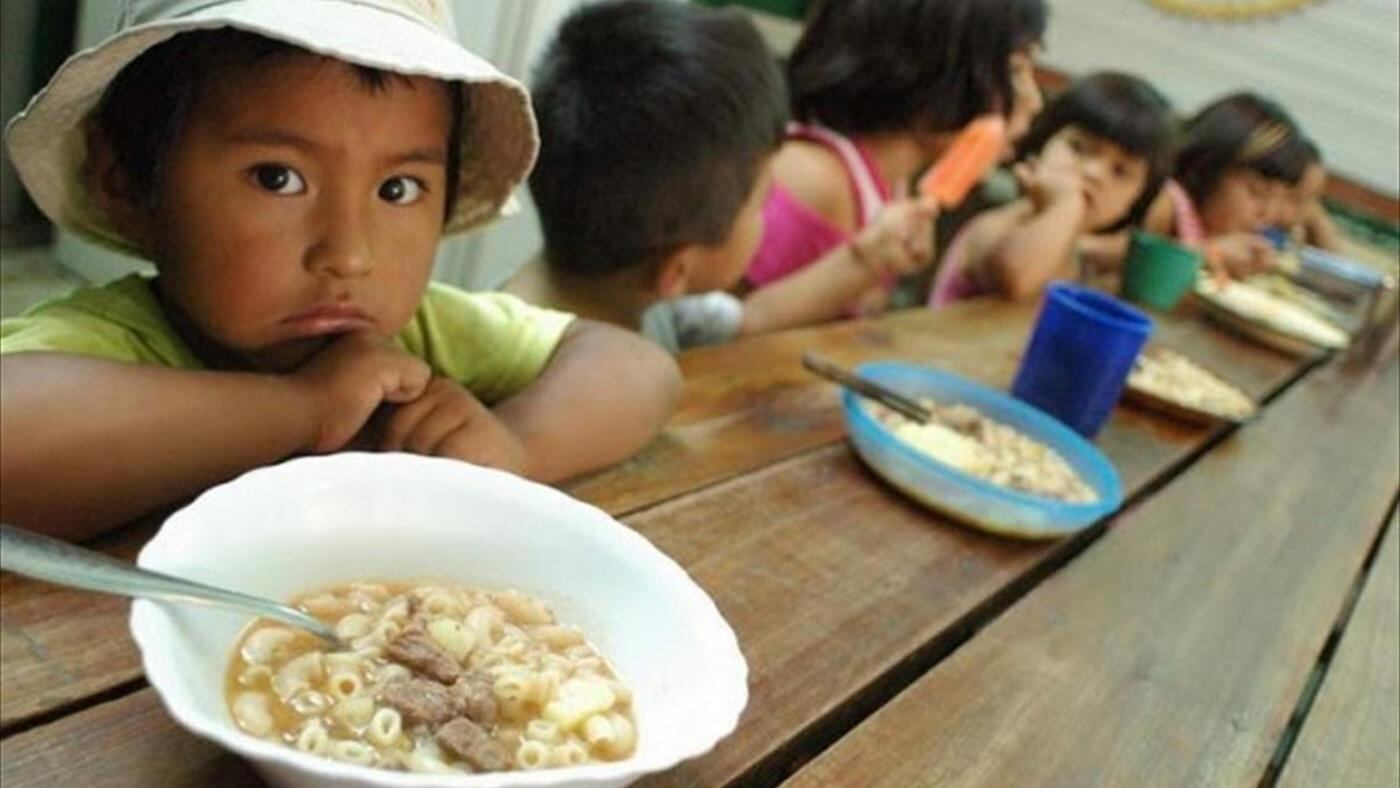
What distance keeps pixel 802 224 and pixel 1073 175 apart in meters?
0.87

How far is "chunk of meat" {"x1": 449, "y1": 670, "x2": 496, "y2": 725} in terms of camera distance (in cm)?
48

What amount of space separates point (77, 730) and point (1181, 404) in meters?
1.39

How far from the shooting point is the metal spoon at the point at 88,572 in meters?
0.38

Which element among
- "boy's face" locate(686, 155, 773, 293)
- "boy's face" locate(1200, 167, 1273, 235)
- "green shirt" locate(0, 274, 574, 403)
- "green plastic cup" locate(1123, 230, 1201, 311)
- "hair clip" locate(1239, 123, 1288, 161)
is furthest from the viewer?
"boy's face" locate(1200, 167, 1273, 235)

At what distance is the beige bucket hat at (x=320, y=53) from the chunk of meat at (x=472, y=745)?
39 cm

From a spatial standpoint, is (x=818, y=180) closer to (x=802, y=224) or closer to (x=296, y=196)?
(x=802, y=224)

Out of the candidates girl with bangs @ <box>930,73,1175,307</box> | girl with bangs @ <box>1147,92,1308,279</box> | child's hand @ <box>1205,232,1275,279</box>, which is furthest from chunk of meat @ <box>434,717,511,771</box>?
girl with bangs @ <box>1147,92,1308,279</box>

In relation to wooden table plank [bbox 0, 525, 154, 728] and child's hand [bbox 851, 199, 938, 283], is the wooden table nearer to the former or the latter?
wooden table plank [bbox 0, 525, 154, 728]

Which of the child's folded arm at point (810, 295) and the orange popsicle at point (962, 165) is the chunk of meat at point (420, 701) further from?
the orange popsicle at point (962, 165)

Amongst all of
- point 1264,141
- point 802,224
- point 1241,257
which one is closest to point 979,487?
point 802,224

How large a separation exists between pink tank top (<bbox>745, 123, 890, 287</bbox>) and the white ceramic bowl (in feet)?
4.89

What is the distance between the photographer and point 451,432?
0.80 metres

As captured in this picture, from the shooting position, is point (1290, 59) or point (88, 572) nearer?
point (88, 572)

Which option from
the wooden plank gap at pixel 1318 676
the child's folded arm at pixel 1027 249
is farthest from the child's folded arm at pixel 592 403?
the child's folded arm at pixel 1027 249
